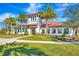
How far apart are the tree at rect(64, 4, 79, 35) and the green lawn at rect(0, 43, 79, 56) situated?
236 millimetres

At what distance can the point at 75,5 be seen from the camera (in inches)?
120

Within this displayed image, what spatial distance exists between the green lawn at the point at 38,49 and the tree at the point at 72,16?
0.24 metres

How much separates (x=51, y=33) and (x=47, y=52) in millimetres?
234

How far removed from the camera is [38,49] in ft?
9.93

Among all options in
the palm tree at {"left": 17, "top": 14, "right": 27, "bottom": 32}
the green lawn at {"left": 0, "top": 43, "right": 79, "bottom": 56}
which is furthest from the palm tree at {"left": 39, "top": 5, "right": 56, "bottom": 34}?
the green lawn at {"left": 0, "top": 43, "right": 79, "bottom": 56}

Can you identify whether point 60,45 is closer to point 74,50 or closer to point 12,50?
point 74,50

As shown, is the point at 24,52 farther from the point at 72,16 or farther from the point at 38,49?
the point at 72,16

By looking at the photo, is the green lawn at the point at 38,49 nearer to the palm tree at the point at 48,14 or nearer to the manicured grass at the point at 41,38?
the manicured grass at the point at 41,38

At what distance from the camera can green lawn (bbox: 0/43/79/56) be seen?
3.02 metres

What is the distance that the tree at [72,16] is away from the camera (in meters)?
3.05

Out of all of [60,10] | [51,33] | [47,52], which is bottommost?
[47,52]

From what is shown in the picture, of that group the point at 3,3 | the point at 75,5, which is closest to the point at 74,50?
the point at 75,5

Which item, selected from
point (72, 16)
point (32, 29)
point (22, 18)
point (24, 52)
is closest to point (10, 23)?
point (22, 18)

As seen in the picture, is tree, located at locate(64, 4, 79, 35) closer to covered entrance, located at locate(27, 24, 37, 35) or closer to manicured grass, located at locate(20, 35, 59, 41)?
manicured grass, located at locate(20, 35, 59, 41)
